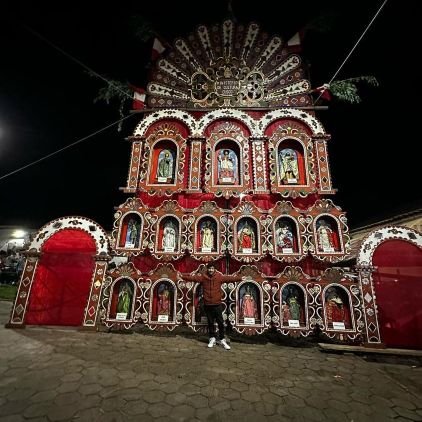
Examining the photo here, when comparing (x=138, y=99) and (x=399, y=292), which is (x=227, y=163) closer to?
(x=138, y=99)

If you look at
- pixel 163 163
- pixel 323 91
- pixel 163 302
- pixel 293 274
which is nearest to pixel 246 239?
pixel 293 274

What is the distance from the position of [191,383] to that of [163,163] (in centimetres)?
627

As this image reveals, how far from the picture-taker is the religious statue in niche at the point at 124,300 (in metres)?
6.32

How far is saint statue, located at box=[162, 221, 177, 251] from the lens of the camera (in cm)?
696

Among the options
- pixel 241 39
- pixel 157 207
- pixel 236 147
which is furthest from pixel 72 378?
pixel 241 39

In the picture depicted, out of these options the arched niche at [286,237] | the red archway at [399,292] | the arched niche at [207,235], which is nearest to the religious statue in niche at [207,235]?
the arched niche at [207,235]

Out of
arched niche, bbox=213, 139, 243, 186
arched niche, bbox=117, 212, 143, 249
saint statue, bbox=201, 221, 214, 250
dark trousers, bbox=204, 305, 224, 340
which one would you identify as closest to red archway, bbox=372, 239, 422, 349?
dark trousers, bbox=204, 305, 224, 340

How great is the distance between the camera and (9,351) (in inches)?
186

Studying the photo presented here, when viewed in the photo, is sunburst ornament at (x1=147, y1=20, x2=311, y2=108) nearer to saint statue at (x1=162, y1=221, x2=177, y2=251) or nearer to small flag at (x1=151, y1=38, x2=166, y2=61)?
small flag at (x1=151, y1=38, x2=166, y2=61)

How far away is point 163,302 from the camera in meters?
6.48

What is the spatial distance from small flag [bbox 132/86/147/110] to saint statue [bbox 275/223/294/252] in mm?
6700

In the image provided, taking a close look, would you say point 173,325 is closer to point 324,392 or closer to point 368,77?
point 324,392

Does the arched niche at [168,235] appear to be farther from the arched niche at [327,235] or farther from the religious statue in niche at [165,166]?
the arched niche at [327,235]

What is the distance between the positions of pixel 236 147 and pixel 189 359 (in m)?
6.30
